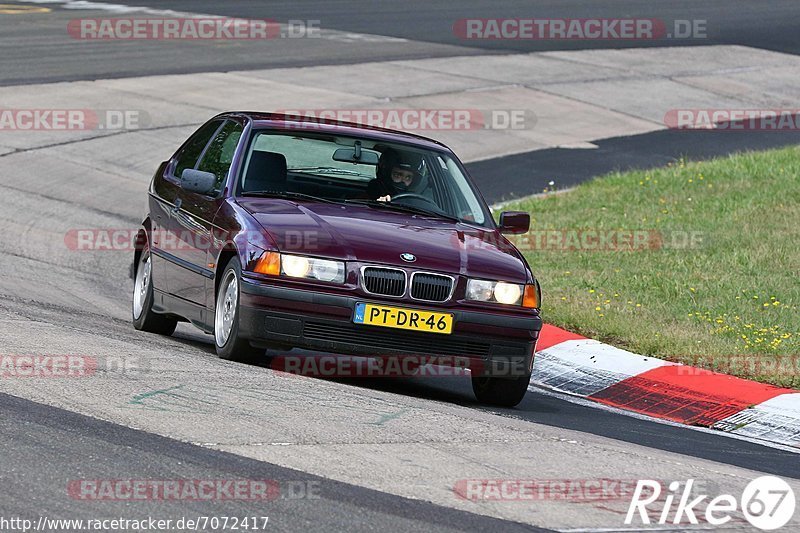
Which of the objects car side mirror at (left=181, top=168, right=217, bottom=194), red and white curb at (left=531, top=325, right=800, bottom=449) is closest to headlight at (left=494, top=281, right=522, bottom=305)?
red and white curb at (left=531, top=325, right=800, bottom=449)

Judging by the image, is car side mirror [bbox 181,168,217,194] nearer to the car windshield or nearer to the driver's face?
the car windshield

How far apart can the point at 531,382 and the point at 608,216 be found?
5.43m

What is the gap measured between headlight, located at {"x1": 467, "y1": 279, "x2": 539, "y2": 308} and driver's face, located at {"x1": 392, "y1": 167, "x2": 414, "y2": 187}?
4.45ft

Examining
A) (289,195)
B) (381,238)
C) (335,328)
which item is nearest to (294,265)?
(335,328)

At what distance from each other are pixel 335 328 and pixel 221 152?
212cm

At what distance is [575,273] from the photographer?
12656 mm

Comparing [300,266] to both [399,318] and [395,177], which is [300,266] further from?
[395,177]

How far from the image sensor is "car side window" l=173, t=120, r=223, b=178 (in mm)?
10109

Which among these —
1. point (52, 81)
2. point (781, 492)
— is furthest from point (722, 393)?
point (52, 81)

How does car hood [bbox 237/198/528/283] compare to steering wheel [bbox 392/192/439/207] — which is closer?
car hood [bbox 237/198/528/283]

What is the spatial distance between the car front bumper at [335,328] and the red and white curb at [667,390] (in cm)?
153

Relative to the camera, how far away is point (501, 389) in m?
8.65

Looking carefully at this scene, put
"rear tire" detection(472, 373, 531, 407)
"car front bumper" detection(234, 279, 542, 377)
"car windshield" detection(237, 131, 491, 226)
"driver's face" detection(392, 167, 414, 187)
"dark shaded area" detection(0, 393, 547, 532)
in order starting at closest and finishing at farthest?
"dark shaded area" detection(0, 393, 547, 532)
"car front bumper" detection(234, 279, 542, 377)
"rear tire" detection(472, 373, 531, 407)
"car windshield" detection(237, 131, 491, 226)
"driver's face" detection(392, 167, 414, 187)

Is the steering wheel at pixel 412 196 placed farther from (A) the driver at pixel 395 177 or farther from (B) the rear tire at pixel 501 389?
(B) the rear tire at pixel 501 389
